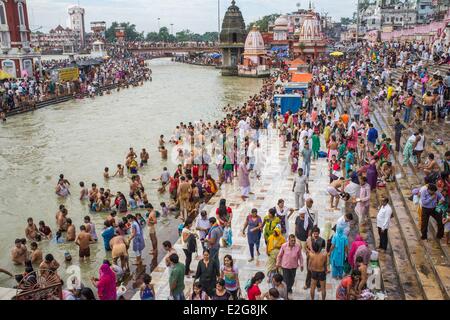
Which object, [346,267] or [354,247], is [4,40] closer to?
[346,267]

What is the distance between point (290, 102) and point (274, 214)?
1229cm

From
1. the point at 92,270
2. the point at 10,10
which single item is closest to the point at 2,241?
the point at 92,270

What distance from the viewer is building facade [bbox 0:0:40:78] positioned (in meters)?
35.7

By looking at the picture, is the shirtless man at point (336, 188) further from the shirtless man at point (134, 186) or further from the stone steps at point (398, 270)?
the shirtless man at point (134, 186)

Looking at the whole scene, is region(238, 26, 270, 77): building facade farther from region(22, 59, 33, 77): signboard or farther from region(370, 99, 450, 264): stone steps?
region(370, 99, 450, 264): stone steps

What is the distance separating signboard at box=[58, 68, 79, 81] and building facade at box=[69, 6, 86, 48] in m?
113

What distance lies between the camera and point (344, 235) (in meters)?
6.61

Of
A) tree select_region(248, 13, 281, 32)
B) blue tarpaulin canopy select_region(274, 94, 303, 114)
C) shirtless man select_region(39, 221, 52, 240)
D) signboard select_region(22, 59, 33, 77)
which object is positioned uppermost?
tree select_region(248, 13, 281, 32)

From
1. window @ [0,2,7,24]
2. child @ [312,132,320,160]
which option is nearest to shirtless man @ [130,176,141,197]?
child @ [312,132,320,160]

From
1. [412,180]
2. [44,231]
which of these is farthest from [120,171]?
[412,180]

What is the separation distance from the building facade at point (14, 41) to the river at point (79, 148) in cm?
783

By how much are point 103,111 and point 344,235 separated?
25.4 m

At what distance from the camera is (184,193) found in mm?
10078
